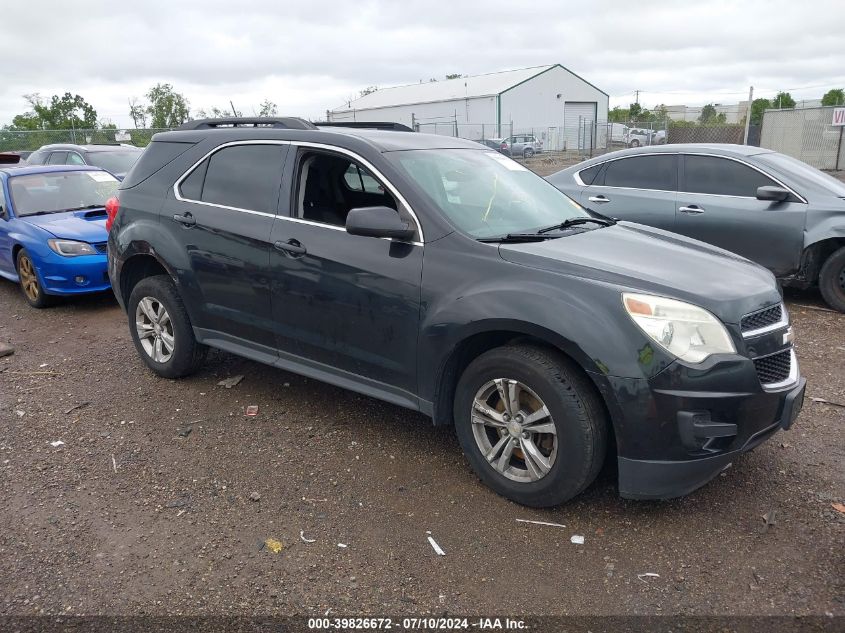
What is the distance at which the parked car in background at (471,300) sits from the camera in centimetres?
300

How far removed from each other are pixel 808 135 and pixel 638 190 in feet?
60.9

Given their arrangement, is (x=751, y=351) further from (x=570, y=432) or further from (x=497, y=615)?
(x=497, y=615)

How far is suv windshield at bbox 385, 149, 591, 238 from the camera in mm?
3783

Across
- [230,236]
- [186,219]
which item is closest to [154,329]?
[186,219]

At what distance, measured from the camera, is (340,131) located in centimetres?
425

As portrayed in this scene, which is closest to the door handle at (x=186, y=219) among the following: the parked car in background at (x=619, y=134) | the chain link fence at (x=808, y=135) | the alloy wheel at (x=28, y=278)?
the alloy wheel at (x=28, y=278)

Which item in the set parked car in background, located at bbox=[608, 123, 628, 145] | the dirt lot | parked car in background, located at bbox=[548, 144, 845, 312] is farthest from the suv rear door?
parked car in background, located at bbox=[608, 123, 628, 145]

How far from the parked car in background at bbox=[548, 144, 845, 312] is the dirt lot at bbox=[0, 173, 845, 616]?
83.1 inches

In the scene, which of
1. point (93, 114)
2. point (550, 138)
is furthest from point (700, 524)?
point (93, 114)

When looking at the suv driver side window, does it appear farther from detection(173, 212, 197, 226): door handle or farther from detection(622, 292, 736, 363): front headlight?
detection(622, 292, 736, 363): front headlight

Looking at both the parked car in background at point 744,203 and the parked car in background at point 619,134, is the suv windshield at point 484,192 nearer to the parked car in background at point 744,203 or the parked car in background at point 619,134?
the parked car in background at point 744,203

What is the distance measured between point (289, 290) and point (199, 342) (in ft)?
3.80

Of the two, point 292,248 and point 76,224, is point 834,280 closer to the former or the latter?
point 292,248

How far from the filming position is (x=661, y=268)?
3354mm
